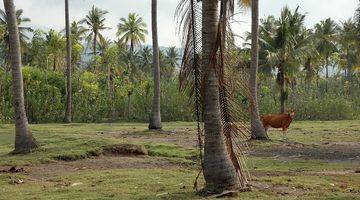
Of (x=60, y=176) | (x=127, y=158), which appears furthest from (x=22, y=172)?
(x=127, y=158)

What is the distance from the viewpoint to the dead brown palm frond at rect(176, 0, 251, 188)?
906cm

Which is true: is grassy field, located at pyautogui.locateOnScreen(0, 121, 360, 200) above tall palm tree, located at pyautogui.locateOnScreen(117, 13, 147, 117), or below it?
below

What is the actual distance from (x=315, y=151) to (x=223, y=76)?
36.5ft

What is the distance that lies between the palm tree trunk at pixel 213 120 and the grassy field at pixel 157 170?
0.47m

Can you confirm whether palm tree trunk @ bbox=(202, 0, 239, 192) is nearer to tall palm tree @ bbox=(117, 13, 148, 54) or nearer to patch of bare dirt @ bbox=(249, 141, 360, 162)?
patch of bare dirt @ bbox=(249, 141, 360, 162)

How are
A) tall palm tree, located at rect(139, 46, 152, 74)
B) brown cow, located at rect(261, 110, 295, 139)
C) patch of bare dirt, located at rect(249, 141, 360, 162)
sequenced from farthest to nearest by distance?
tall palm tree, located at rect(139, 46, 152, 74) → brown cow, located at rect(261, 110, 295, 139) → patch of bare dirt, located at rect(249, 141, 360, 162)

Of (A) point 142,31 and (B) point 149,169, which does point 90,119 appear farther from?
(B) point 149,169

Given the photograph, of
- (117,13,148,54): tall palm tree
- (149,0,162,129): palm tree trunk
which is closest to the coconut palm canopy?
(117,13,148,54): tall palm tree

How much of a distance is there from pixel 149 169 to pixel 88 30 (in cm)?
5130

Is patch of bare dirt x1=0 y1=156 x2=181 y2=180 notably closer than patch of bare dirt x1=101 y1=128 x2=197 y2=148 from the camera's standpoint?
Yes

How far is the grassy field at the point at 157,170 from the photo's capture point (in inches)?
398

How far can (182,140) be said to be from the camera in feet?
75.9

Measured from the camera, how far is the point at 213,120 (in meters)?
9.32

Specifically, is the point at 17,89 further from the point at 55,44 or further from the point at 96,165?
the point at 55,44
